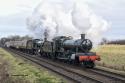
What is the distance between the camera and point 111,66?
103 ft

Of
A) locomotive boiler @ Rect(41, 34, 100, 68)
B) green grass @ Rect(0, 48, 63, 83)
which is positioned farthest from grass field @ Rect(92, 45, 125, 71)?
green grass @ Rect(0, 48, 63, 83)

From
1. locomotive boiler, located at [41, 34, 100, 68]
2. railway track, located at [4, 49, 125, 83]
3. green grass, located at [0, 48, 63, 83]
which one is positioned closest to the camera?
green grass, located at [0, 48, 63, 83]

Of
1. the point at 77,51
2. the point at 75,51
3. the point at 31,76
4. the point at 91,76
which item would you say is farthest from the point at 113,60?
the point at 31,76

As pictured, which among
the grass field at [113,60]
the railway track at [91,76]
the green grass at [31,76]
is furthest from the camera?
the grass field at [113,60]

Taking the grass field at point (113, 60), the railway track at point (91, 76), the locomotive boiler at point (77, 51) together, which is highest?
the locomotive boiler at point (77, 51)

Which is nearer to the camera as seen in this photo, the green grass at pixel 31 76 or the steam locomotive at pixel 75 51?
the green grass at pixel 31 76

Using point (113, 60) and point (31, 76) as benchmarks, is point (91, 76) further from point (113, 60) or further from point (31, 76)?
point (113, 60)

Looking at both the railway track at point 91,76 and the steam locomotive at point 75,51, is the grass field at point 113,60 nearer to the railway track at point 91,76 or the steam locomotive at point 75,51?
the steam locomotive at point 75,51

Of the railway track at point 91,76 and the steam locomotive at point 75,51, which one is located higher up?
the steam locomotive at point 75,51

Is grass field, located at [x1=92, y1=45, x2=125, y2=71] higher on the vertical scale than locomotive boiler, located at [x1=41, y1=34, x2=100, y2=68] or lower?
lower

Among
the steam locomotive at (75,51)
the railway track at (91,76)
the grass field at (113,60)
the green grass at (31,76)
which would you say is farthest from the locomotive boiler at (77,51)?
the green grass at (31,76)

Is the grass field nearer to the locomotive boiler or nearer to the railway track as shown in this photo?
the locomotive boiler

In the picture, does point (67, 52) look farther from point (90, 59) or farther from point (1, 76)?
point (1, 76)

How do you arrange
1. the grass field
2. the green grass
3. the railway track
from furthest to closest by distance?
the grass field, the railway track, the green grass
